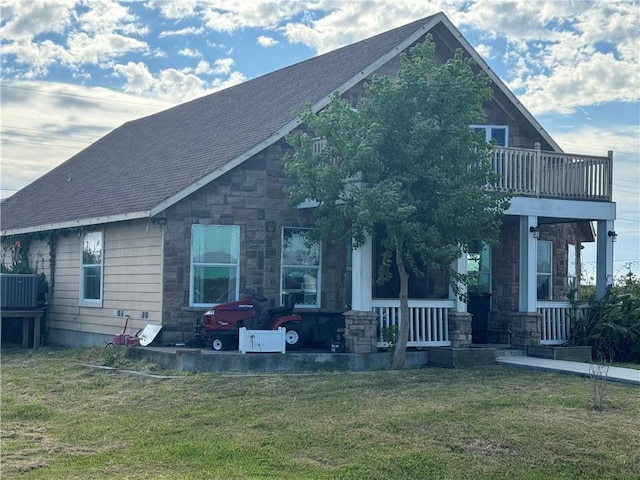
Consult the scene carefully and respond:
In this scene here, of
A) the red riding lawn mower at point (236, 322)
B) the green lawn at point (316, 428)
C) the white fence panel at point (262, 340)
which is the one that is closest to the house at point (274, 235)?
the red riding lawn mower at point (236, 322)

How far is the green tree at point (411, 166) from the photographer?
14414 millimetres

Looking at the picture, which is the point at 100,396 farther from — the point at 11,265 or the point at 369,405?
the point at 11,265

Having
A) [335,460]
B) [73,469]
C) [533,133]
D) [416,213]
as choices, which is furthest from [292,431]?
[533,133]

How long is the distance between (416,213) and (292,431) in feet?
20.6

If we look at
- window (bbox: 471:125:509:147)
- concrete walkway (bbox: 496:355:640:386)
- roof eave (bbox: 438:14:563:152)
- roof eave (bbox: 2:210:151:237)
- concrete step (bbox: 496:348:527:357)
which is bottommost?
concrete walkway (bbox: 496:355:640:386)

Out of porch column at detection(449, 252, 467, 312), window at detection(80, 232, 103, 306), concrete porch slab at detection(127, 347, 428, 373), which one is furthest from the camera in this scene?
window at detection(80, 232, 103, 306)

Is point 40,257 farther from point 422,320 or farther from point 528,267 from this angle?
point 528,267

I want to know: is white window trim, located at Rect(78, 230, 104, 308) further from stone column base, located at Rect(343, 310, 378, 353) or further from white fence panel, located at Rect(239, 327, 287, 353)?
stone column base, located at Rect(343, 310, 378, 353)

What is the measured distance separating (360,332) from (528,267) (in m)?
4.23

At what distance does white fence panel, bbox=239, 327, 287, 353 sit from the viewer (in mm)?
15203

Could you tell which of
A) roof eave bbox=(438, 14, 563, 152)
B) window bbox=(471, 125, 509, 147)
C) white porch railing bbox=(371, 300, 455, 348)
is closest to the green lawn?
white porch railing bbox=(371, 300, 455, 348)

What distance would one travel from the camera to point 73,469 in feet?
28.2

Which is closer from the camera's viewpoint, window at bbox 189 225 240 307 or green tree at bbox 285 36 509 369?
green tree at bbox 285 36 509 369

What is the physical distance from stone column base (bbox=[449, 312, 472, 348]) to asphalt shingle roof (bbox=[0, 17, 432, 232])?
514cm
